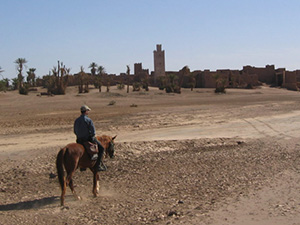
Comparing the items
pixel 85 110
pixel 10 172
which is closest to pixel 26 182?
pixel 10 172

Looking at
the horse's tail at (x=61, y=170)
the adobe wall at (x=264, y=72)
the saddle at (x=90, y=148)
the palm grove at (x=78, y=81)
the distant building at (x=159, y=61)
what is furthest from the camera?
the distant building at (x=159, y=61)

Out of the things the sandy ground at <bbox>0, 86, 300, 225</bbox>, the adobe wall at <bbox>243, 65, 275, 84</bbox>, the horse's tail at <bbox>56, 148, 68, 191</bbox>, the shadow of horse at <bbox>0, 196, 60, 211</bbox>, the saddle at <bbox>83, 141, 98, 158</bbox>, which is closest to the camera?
the sandy ground at <bbox>0, 86, 300, 225</bbox>

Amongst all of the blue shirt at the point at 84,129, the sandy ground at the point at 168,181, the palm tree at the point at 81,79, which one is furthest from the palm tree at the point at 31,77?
the blue shirt at the point at 84,129

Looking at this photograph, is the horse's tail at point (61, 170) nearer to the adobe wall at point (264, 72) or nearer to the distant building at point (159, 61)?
the adobe wall at point (264, 72)

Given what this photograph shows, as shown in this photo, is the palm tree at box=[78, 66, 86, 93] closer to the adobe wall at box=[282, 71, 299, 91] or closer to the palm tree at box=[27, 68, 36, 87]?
the palm tree at box=[27, 68, 36, 87]

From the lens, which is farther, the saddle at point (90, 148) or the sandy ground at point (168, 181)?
the saddle at point (90, 148)

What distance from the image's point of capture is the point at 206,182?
9.73 meters

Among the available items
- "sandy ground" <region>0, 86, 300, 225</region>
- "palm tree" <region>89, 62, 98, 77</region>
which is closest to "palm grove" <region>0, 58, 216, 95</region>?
"palm tree" <region>89, 62, 98, 77</region>

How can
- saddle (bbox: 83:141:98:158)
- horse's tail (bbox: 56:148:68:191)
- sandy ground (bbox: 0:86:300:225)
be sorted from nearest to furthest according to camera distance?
1. sandy ground (bbox: 0:86:300:225)
2. horse's tail (bbox: 56:148:68:191)
3. saddle (bbox: 83:141:98:158)

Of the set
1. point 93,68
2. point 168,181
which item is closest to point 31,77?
→ point 93,68

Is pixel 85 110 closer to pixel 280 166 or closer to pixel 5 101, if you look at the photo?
pixel 280 166

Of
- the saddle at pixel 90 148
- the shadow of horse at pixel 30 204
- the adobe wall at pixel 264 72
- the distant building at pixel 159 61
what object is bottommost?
the shadow of horse at pixel 30 204

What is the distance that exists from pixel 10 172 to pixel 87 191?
8.62ft

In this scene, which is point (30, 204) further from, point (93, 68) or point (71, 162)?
point (93, 68)
